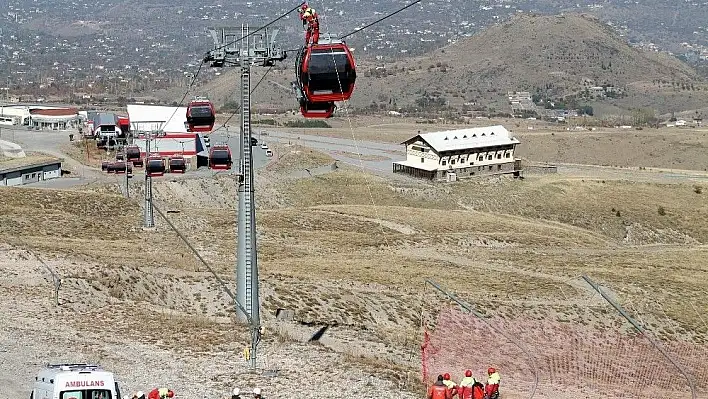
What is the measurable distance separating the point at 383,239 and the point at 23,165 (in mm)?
37697

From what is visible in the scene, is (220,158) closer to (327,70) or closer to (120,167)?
(120,167)

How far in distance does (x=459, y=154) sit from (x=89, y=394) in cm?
8674

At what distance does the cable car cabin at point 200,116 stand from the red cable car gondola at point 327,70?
16733mm

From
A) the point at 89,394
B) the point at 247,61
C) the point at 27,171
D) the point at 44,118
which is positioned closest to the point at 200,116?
the point at 247,61

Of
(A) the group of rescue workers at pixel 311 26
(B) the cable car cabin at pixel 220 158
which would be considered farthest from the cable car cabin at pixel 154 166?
(A) the group of rescue workers at pixel 311 26

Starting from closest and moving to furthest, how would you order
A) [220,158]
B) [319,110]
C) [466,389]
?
1. [466,389]
2. [319,110]
3. [220,158]

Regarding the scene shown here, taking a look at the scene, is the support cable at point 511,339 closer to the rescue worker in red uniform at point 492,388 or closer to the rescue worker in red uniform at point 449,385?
the rescue worker in red uniform at point 492,388

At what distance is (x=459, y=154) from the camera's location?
355ft

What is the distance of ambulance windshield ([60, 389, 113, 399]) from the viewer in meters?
23.0

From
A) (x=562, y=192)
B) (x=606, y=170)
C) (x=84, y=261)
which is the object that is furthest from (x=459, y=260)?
(x=606, y=170)

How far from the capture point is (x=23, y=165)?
9312cm

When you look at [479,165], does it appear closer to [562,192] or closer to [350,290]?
[562,192]

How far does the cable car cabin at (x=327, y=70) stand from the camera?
1208 inches

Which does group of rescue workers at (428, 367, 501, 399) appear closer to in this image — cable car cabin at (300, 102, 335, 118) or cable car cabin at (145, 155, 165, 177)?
cable car cabin at (300, 102, 335, 118)
